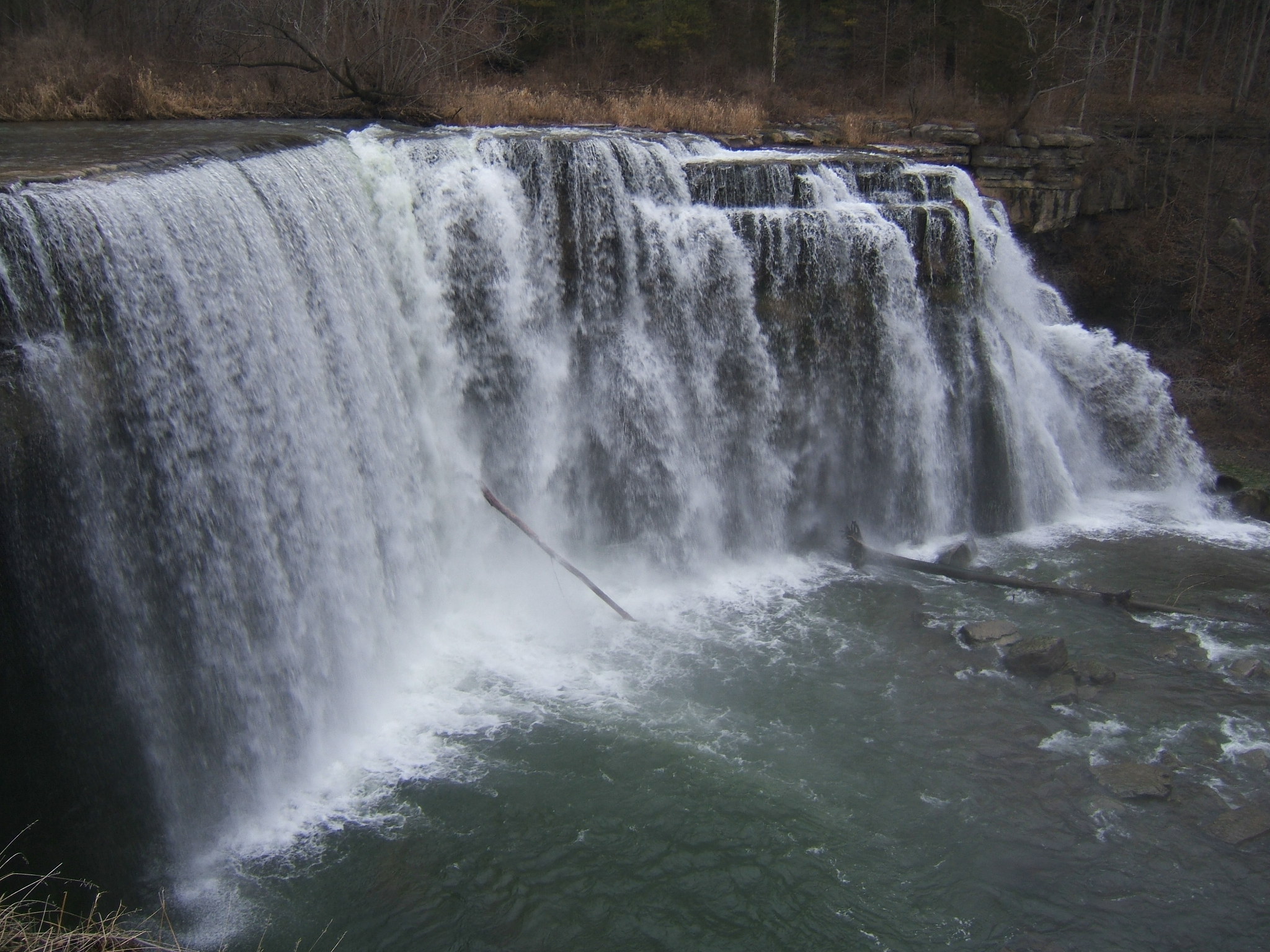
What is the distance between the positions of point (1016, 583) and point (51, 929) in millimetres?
11281

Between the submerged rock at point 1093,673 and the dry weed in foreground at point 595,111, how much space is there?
12.7 metres

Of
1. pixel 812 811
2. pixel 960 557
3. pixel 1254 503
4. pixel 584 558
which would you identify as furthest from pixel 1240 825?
pixel 1254 503

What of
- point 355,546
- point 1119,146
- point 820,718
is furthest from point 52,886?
point 1119,146

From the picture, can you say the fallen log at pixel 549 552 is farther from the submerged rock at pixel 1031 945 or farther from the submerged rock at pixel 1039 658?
the submerged rock at pixel 1031 945

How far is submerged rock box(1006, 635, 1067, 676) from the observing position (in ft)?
34.7

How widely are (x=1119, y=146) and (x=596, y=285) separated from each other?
16.2 m

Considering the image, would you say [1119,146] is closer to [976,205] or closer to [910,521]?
[976,205]

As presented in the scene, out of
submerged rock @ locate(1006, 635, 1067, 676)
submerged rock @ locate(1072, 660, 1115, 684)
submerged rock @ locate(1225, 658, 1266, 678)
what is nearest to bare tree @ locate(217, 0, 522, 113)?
submerged rock @ locate(1006, 635, 1067, 676)

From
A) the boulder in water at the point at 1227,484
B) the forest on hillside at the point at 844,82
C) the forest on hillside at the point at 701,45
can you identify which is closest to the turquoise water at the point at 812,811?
the boulder in water at the point at 1227,484

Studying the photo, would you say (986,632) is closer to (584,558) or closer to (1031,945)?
(1031,945)

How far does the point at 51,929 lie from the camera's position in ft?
16.5

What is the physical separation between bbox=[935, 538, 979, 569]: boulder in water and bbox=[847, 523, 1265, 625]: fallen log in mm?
87

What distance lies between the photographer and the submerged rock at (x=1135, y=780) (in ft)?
28.5

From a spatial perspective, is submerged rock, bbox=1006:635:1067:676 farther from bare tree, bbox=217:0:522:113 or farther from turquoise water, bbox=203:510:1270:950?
bare tree, bbox=217:0:522:113
